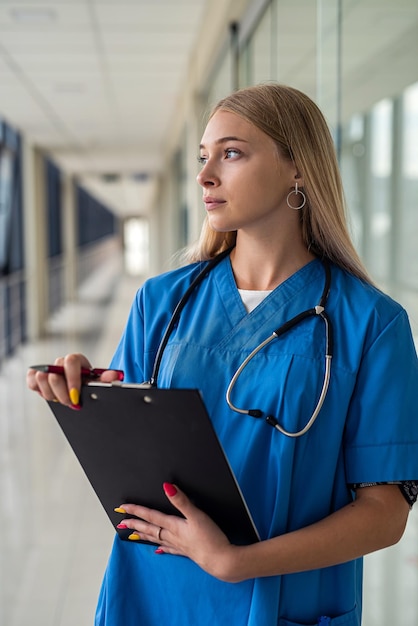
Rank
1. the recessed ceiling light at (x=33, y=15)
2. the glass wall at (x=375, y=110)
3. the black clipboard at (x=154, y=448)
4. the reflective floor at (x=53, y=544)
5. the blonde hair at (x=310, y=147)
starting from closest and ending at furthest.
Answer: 1. the black clipboard at (x=154, y=448)
2. the blonde hair at (x=310, y=147)
3. the glass wall at (x=375, y=110)
4. the reflective floor at (x=53, y=544)
5. the recessed ceiling light at (x=33, y=15)

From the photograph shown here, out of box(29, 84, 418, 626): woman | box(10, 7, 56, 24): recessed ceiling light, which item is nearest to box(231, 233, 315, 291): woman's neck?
box(29, 84, 418, 626): woman

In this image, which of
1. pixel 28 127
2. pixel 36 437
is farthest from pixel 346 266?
pixel 28 127

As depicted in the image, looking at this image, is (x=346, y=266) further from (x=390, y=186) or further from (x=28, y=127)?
(x=28, y=127)

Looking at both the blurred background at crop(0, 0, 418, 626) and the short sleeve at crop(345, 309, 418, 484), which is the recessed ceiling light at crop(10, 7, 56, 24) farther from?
the short sleeve at crop(345, 309, 418, 484)

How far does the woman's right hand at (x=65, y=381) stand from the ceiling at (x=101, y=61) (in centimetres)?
254

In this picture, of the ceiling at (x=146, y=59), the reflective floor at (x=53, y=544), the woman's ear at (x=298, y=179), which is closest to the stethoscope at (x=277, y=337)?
the woman's ear at (x=298, y=179)

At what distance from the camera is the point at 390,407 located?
0.91 metres

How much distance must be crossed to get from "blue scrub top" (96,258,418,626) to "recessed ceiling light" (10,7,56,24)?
113 inches

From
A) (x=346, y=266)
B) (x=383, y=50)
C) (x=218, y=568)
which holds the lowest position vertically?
(x=218, y=568)

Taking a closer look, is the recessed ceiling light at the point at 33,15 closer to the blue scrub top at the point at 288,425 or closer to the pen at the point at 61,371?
the blue scrub top at the point at 288,425

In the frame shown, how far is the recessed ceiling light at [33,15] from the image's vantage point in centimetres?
348

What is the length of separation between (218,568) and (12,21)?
3.41m

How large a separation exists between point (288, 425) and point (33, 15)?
3.20 meters

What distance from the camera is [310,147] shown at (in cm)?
99
